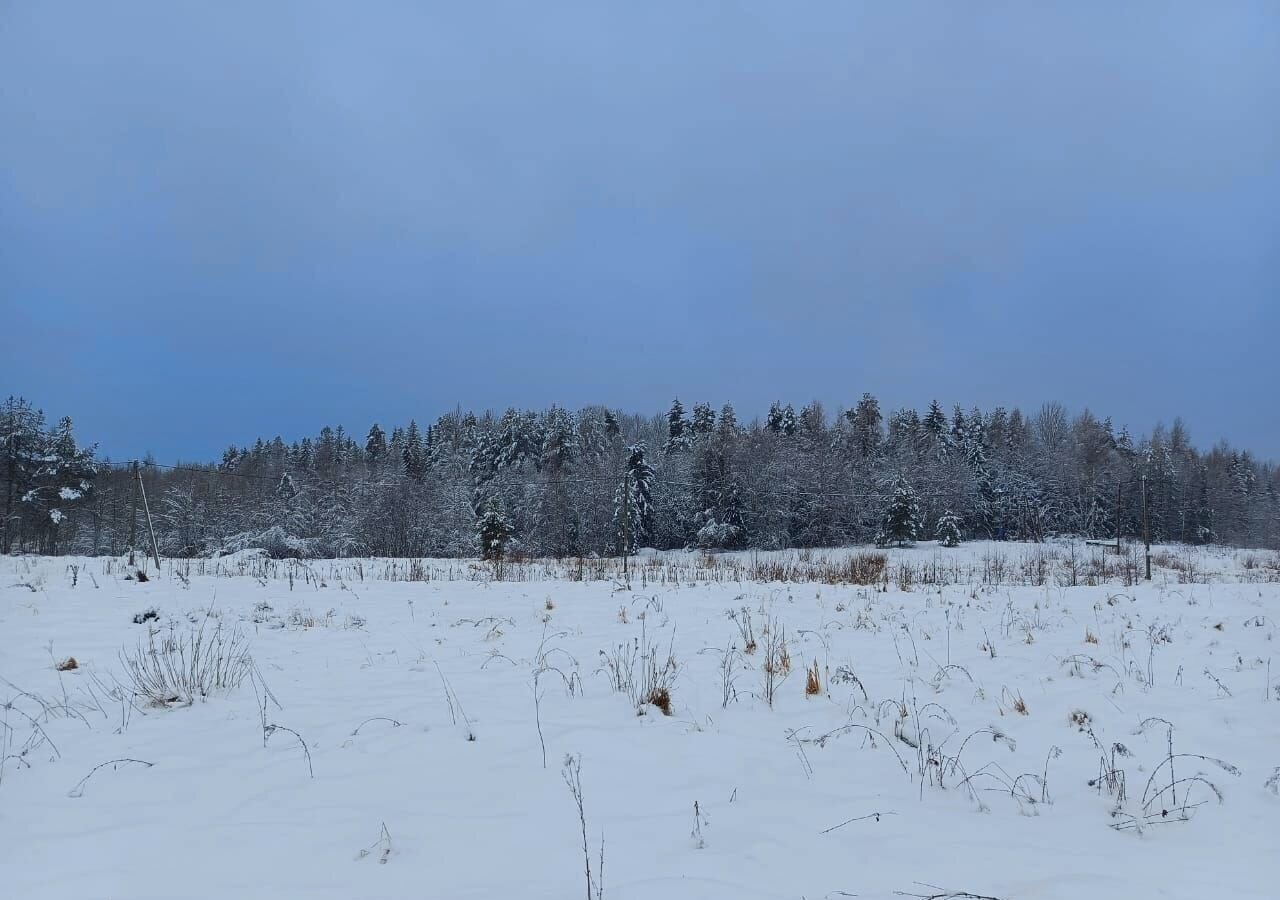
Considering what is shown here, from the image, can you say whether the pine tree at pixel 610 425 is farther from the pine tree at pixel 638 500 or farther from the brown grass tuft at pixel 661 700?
the brown grass tuft at pixel 661 700

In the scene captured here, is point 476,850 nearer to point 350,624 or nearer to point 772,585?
point 350,624

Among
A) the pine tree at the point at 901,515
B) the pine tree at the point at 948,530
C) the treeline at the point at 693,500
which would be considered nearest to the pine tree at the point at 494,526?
the treeline at the point at 693,500

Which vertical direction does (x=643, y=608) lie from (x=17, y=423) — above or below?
below

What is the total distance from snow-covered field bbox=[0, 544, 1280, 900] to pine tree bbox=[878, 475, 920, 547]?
113ft

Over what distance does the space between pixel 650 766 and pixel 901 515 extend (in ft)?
133

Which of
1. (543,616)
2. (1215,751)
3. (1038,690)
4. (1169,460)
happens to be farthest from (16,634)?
(1169,460)

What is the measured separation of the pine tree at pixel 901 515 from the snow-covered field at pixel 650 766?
34.4 m

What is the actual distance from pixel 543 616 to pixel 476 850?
5835 mm

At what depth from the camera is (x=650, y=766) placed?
3.47 meters

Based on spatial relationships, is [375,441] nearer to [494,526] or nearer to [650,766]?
[494,526]

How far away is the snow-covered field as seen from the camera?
245 centimetres

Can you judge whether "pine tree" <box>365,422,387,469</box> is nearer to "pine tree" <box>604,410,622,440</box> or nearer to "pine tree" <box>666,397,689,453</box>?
"pine tree" <box>604,410,622,440</box>

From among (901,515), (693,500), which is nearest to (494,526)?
(693,500)

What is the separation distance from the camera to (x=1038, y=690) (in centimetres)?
493
